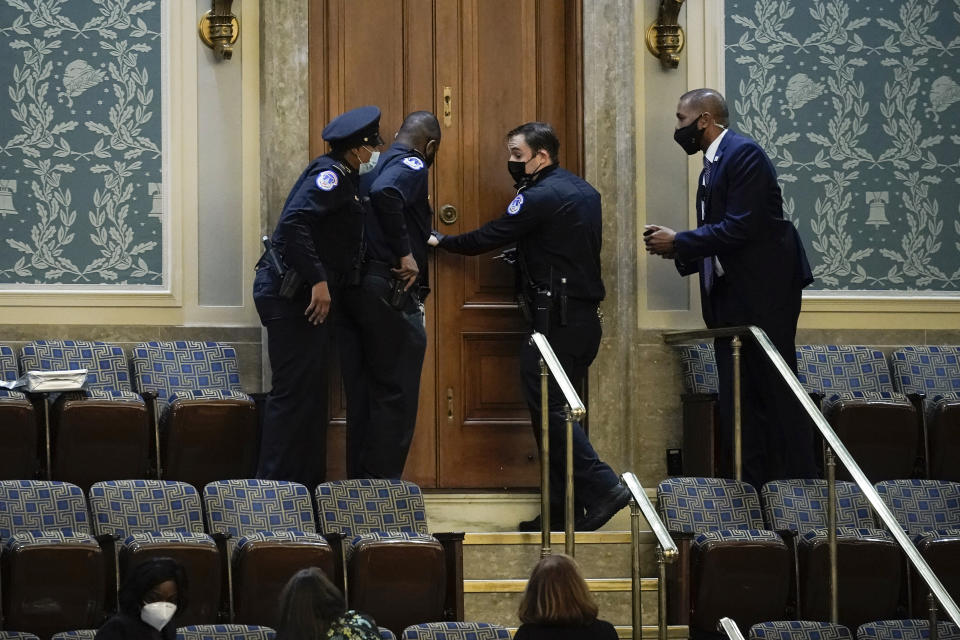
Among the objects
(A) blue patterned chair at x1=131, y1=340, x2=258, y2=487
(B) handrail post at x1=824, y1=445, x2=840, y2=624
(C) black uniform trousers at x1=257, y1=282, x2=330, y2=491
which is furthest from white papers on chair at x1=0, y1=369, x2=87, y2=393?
(B) handrail post at x1=824, y1=445, x2=840, y2=624

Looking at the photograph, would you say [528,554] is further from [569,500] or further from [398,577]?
[398,577]

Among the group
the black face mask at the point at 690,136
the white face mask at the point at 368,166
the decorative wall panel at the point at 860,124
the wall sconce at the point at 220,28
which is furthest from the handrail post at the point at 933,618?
the wall sconce at the point at 220,28

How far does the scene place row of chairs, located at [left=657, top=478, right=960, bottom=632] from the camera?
482 centimetres

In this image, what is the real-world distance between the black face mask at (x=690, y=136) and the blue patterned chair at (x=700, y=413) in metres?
0.85

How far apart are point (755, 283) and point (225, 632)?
2.47 m

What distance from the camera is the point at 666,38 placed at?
639cm

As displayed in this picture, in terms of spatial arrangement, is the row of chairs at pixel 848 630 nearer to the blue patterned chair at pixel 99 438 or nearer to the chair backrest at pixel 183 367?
the blue patterned chair at pixel 99 438

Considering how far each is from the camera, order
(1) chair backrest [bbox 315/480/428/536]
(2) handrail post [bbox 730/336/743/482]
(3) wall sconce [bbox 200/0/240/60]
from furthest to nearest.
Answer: (3) wall sconce [bbox 200/0/240/60] → (2) handrail post [bbox 730/336/743/482] → (1) chair backrest [bbox 315/480/428/536]

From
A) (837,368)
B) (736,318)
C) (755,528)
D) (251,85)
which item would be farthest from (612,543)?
(251,85)

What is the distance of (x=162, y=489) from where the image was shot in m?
4.89

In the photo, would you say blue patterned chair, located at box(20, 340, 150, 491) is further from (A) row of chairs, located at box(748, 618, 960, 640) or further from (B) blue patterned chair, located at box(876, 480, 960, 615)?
(B) blue patterned chair, located at box(876, 480, 960, 615)

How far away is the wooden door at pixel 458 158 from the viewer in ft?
20.8

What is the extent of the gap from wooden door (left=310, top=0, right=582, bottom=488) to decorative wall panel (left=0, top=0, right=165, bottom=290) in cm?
71

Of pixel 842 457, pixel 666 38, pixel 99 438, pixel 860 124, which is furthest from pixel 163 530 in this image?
pixel 860 124
